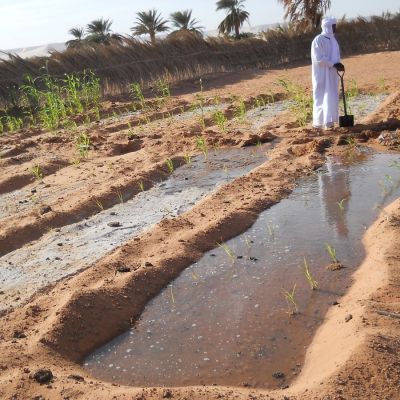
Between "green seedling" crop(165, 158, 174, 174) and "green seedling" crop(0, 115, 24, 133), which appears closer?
"green seedling" crop(165, 158, 174, 174)

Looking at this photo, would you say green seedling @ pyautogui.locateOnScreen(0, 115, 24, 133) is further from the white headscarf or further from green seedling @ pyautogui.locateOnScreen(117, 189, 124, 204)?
the white headscarf

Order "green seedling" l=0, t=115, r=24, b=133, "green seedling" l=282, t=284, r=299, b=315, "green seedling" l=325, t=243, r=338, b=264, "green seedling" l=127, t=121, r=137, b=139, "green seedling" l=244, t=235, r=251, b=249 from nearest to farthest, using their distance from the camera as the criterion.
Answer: "green seedling" l=282, t=284, r=299, b=315 → "green seedling" l=325, t=243, r=338, b=264 → "green seedling" l=244, t=235, r=251, b=249 → "green seedling" l=127, t=121, r=137, b=139 → "green seedling" l=0, t=115, r=24, b=133

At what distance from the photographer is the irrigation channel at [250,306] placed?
3020mm

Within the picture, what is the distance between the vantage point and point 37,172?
22.5ft

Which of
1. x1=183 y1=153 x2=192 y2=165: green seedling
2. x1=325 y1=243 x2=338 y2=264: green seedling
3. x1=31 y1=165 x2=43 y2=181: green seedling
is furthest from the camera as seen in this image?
x1=183 y1=153 x2=192 y2=165: green seedling

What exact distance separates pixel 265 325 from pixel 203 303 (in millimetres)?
502

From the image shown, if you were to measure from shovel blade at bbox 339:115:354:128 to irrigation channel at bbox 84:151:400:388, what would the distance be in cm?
247

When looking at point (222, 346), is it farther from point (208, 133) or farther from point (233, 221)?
point (208, 133)

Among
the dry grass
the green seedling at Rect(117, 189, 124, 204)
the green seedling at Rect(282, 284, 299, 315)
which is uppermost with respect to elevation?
the dry grass

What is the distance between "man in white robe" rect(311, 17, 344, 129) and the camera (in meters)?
7.60

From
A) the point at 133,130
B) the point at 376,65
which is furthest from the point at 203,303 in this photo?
the point at 376,65

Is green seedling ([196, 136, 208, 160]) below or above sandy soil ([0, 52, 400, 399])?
above

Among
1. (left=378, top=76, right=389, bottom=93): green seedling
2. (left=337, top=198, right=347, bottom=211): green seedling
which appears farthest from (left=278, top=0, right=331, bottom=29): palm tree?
(left=337, top=198, right=347, bottom=211): green seedling

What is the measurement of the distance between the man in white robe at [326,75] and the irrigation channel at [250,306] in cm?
259
